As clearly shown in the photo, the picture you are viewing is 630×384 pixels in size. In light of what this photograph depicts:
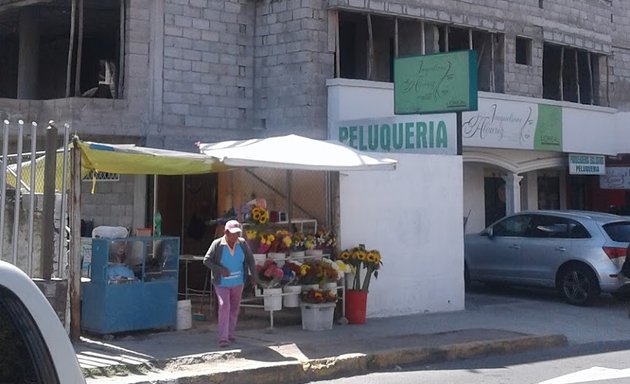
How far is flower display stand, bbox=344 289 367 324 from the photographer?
39.5 ft

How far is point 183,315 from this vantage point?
11.0 metres

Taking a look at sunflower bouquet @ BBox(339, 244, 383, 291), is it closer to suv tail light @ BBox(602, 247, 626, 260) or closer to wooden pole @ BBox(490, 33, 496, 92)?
suv tail light @ BBox(602, 247, 626, 260)

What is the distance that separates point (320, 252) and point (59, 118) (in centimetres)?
576

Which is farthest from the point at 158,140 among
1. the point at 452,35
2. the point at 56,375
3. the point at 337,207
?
the point at 56,375

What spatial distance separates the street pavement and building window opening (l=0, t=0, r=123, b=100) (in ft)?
21.5

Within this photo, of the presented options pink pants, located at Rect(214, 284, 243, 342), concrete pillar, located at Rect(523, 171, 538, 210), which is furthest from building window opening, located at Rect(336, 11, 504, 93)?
pink pants, located at Rect(214, 284, 243, 342)

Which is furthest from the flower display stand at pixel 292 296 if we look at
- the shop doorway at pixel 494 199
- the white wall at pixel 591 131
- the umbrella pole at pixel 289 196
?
the white wall at pixel 591 131

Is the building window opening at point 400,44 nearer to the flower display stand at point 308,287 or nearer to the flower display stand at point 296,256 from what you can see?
the flower display stand at point 296,256

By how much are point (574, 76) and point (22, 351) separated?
67.6 feet

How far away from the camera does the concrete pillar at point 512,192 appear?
18755mm

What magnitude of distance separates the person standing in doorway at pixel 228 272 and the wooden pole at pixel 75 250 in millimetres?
1504

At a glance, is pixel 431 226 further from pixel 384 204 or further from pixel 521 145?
pixel 521 145

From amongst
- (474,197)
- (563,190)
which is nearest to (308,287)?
(474,197)

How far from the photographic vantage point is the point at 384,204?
42.3 feet
